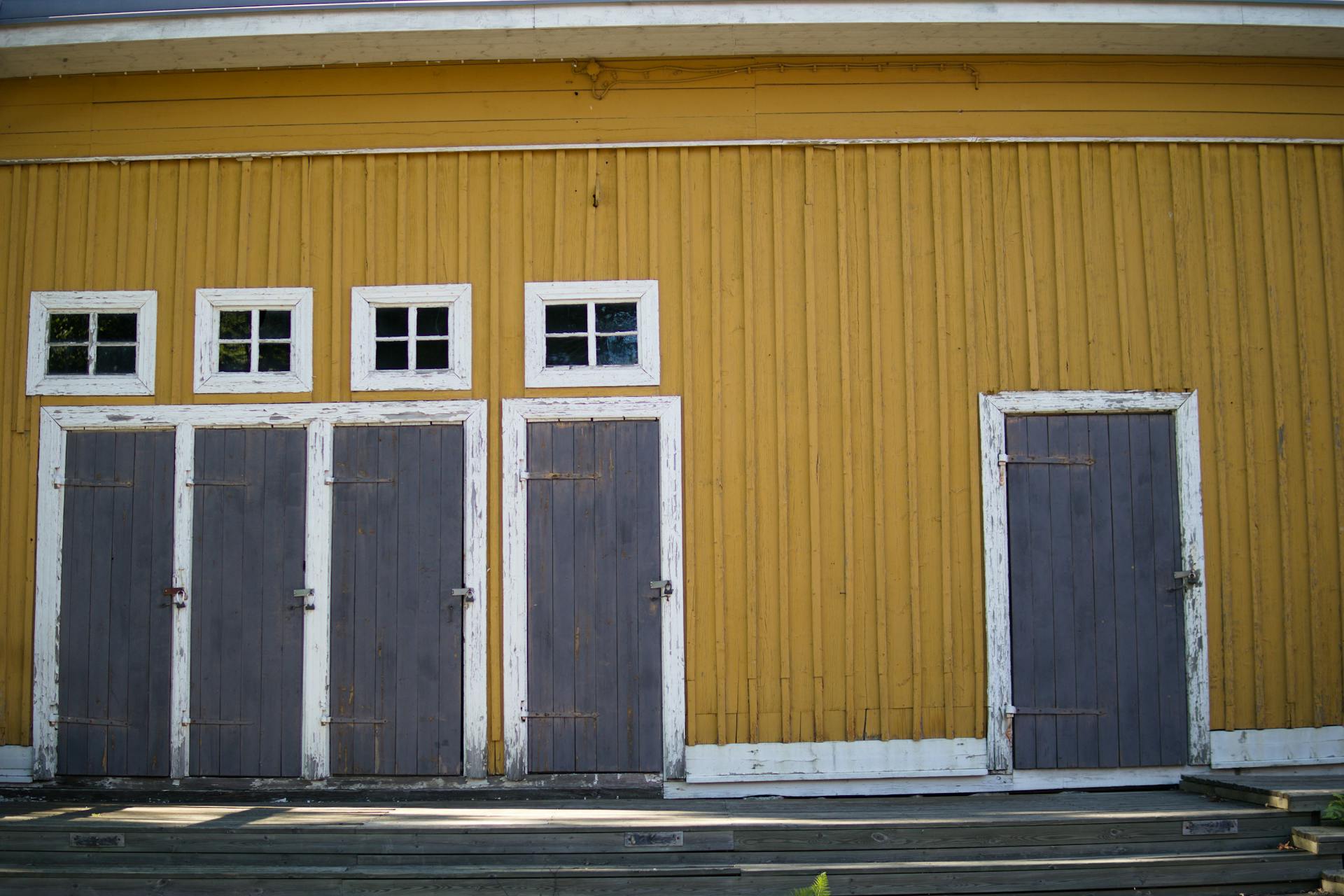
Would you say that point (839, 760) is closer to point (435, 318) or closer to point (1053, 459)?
point (1053, 459)

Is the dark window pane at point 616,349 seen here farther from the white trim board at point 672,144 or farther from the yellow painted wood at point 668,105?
the white trim board at point 672,144

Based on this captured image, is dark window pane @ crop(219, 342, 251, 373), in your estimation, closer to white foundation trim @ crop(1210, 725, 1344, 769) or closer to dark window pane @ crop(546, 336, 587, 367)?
dark window pane @ crop(546, 336, 587, 367)

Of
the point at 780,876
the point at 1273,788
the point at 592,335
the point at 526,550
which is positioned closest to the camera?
the point at 780,876

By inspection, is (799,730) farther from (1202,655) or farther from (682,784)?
(1202,655)

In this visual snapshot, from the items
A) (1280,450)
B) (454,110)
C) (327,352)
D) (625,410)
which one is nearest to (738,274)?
(625,410)

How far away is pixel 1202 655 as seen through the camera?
5.87 metres

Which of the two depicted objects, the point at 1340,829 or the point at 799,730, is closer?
the point at 1340,829

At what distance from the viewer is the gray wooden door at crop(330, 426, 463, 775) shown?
19.2 ft

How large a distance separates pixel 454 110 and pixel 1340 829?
220 inches

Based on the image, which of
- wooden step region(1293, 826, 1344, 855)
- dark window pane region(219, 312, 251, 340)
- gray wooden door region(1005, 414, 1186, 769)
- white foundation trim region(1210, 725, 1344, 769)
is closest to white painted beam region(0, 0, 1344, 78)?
dark window pane region(219, 312, 251, 340)

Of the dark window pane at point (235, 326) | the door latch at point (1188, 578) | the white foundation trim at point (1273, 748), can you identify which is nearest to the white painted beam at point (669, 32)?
the dark window pane at point (235, 326)

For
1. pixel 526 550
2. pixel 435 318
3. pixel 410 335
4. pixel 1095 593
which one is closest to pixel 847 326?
pixel 1095 593

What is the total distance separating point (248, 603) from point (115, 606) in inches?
27.9

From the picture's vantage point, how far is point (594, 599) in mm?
5848
